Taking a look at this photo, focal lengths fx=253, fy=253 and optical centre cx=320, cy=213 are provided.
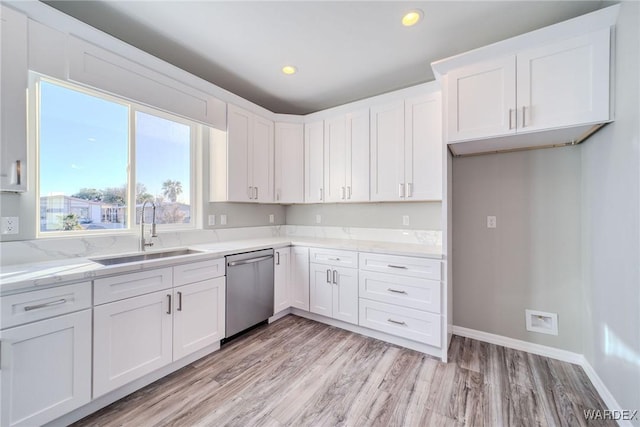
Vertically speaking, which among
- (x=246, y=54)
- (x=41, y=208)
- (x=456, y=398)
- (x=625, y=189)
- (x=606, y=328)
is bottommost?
(x=456, y=398)

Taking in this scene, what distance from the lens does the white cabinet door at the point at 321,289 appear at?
2.79 metres

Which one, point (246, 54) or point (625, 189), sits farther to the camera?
point (246, 54)

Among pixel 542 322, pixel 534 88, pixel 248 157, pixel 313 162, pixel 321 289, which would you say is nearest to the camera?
pixel 534 88

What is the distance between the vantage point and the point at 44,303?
138 centimetres

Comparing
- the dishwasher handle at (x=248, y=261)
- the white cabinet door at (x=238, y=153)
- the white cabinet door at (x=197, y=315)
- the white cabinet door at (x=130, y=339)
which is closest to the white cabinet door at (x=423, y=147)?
the dishwasher handle at (x=248, y=261)

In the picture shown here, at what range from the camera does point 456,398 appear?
1738 millimetres

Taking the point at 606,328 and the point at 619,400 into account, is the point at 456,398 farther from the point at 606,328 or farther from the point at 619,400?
the point at 606,328

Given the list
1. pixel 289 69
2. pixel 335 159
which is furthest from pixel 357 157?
pixel 289 69

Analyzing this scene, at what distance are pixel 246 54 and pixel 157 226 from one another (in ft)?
6.02

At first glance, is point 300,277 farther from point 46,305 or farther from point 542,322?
point 542,322

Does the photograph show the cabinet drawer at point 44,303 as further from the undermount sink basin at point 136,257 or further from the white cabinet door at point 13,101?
the white cabinet door at point 13,101

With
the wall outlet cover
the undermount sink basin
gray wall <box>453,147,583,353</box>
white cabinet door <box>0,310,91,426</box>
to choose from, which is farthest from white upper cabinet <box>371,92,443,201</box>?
white cabinet door <box>0,310,91,426</box>

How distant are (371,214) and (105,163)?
107 inches

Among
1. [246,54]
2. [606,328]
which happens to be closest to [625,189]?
[606,328]
